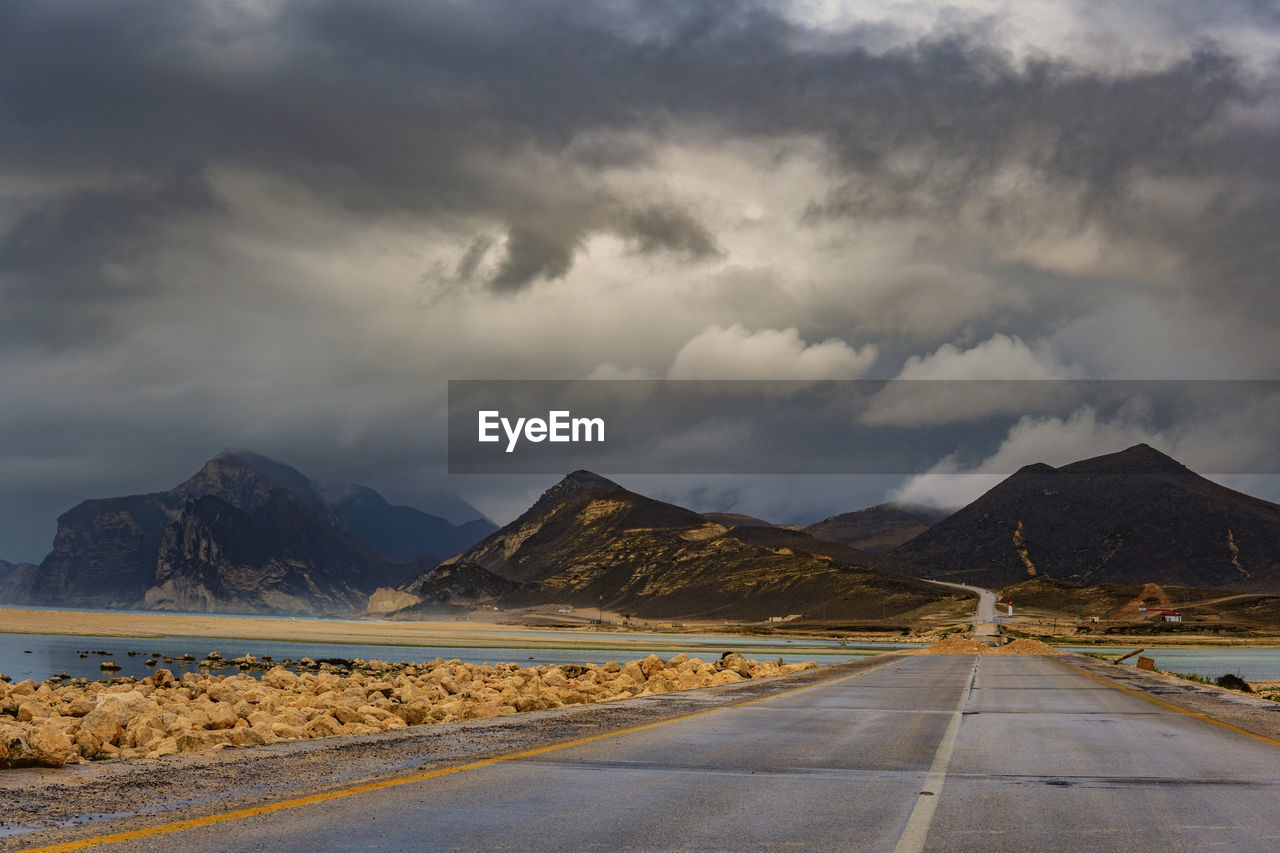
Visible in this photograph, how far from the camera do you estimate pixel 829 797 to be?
A: 10.9 metres

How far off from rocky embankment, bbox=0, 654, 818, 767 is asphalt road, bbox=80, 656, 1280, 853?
197 inches

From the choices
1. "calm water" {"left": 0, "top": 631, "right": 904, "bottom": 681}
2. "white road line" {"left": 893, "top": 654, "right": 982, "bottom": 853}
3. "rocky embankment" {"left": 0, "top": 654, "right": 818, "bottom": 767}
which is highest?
"white road line" {"left": 893, "top": 654, "right": 982, "bottom": 853}

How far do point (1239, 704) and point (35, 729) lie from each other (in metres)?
25.5

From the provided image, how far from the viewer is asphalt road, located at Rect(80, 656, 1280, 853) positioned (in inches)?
339

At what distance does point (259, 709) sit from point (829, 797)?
2206 cm

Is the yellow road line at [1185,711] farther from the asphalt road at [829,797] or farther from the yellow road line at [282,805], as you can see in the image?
the yellow road line at [282,805]

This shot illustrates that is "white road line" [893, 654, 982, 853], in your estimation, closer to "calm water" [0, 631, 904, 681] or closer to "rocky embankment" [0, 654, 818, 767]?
"rocky embankment" [0, 654, 818, 767]

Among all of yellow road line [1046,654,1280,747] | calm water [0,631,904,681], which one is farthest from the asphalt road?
calm water [0,631,904,681]

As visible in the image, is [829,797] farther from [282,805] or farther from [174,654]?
[174,654]

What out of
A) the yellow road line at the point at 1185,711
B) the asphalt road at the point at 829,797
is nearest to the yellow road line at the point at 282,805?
the asphalt road at the point at 829,797

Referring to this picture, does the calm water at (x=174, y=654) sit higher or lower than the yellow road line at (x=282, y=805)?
lower

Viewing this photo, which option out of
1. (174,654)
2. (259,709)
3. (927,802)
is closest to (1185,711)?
(927,802)

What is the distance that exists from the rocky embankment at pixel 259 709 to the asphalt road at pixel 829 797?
16.4 feet

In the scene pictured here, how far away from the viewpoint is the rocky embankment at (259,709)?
57.2 feet
